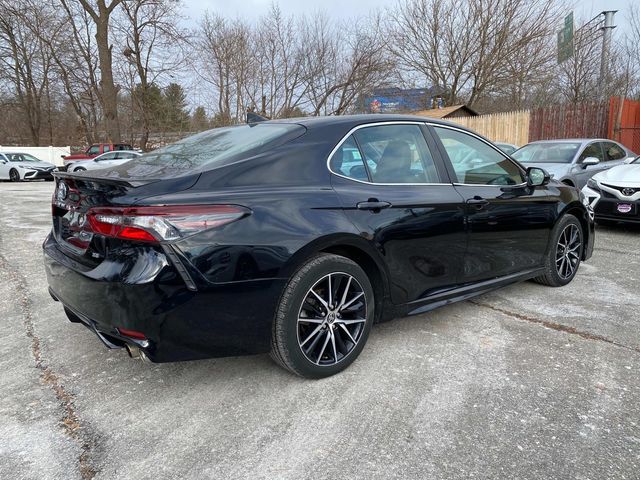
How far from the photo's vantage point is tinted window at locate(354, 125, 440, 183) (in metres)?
3.07

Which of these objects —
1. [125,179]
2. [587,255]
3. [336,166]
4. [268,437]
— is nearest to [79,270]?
[125,179]

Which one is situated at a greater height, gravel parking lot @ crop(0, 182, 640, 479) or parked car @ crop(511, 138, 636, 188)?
parked car @ crop(511, 138, 636, 188)

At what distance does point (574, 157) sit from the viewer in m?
9.04

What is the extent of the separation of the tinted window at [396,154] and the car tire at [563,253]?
1679 mm

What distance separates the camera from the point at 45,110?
127 ft

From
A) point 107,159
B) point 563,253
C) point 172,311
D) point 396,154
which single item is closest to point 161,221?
point 172,311

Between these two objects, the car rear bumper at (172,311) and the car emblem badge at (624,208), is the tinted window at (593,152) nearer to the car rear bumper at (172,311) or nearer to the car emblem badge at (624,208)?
the car emblem badge at (624,208)

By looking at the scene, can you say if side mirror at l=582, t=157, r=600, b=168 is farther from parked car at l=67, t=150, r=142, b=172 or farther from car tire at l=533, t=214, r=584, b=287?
parked car at l=67, t=150, r=142, b=172

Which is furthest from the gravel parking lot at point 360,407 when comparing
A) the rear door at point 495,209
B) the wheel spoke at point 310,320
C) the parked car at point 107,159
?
the parked car at point 107,159

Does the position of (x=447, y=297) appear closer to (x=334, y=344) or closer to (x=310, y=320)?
(x=334, y=344)

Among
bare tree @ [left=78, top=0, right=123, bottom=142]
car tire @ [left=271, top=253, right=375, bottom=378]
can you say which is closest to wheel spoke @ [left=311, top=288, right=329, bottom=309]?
car tire @ [left=271, top=253, right=375, bottom=378]

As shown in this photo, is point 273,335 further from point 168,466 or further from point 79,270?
point 79,270

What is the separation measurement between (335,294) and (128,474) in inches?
53.5

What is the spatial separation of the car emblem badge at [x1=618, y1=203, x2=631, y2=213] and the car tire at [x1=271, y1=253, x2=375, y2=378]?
5538 millimetres
